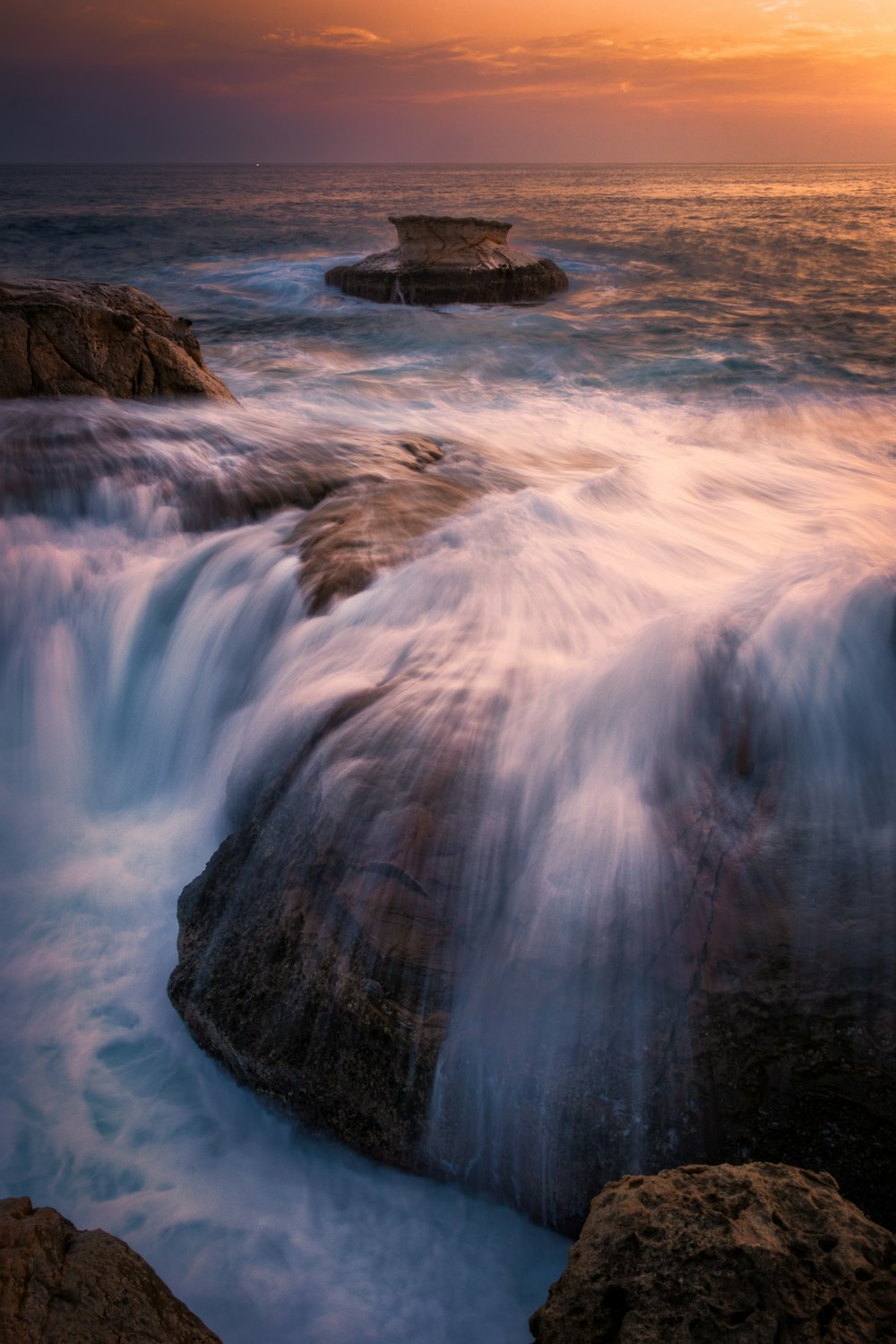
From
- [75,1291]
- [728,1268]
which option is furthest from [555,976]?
[75,1291]

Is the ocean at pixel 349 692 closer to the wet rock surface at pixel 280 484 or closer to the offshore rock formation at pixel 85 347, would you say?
the wet rock surface at pixel 280 484

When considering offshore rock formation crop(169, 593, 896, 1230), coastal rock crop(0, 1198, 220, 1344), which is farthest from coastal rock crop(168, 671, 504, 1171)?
coastal rock crop(0, 1198, 220, 1344)

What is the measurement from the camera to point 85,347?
21.0ft

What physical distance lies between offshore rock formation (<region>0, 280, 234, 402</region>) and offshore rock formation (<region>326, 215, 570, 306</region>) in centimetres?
1081

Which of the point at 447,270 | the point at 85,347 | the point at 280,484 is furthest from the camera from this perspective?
the point at 447,270

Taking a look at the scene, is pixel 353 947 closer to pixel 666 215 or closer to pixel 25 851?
pixel 25 851

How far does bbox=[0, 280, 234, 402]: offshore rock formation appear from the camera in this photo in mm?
6184

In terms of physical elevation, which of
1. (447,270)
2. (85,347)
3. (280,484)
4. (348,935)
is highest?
(85,347)

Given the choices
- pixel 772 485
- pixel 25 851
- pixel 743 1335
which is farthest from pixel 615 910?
pixel 772 485

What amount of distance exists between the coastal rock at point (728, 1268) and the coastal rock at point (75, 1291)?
29.5 inches

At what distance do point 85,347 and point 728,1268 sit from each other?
690cm

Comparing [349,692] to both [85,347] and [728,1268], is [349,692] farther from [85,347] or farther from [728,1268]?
[85,347]

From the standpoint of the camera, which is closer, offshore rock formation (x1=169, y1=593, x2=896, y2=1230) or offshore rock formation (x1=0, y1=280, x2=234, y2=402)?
offshore rock formation (x1=169, y1=593, x2=896, y2=1230)

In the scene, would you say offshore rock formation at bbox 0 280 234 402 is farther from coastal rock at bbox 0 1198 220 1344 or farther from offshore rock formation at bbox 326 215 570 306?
offshore rock formation at bbox 326 215 570 306
